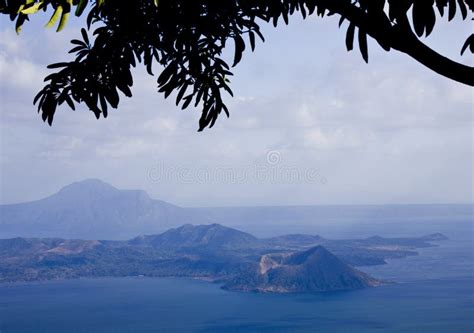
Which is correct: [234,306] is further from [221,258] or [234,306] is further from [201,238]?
[201,238]

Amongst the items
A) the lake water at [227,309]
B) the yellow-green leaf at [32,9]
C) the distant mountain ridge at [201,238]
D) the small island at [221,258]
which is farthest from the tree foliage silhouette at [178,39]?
the distant mountain ridge at [201,238]

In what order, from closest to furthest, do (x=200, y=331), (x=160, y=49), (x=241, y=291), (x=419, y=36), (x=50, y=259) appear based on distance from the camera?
1. (x=419, y=36)
2. (x=160, y=49)
3. (x=200, y=331)
4. (x=241, y=291)
5. (x=50, y=259)

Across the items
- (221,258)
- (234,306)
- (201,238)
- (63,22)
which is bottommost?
(234,306)

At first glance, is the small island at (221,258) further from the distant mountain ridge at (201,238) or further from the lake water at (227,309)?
the lake water at (227,309)

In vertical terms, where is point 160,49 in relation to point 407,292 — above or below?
above

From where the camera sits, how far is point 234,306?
91438 mm

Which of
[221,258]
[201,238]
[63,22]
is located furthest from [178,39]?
[201,238]

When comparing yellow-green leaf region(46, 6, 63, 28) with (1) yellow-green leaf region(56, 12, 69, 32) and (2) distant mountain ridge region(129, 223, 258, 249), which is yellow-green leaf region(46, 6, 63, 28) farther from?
(2) distant mountain ridge region(129, 223, 258, 249)

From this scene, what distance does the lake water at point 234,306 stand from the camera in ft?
243

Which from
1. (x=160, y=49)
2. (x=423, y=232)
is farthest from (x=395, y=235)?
(x=160, y=49)

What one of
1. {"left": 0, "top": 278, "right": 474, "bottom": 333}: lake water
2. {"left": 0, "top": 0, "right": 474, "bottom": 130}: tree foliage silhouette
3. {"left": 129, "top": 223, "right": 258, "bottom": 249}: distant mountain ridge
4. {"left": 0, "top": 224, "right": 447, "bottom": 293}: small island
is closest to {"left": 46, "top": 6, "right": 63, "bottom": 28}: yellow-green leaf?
{"left": 0, "top": 0, "right": 474, "bottom": 130}: tree foliage silhouette

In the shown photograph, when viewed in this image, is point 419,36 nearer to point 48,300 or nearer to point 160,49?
point 160,49

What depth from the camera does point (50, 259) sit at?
472ft

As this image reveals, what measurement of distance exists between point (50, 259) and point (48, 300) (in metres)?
51.4
